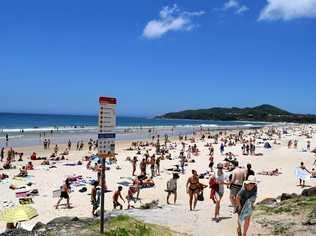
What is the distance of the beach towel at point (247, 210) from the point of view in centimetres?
884

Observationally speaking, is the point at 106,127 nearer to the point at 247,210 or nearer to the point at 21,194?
the point at 247,210

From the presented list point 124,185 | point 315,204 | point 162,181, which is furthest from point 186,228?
point 162,181

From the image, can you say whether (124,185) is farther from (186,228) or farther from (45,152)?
(45,152)

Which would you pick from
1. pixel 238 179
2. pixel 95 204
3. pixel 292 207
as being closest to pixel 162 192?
pixel 95 204

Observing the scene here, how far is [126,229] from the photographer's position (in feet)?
28.3

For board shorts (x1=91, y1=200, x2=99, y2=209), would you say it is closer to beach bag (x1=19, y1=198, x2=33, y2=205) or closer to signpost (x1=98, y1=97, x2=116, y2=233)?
beach bag (x1=19, y1=198, x2=33, y2=205)

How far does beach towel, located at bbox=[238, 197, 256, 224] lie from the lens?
29.0 feet

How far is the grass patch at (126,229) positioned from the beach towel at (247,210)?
1571mm

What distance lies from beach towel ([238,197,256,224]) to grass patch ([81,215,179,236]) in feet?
5.15

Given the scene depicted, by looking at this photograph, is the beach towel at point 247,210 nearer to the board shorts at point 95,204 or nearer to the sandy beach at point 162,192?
the sandy beach at point 162,192

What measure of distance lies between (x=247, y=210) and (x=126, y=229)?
8.02 feet

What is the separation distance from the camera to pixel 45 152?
132ft

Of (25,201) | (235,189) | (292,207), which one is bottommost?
(25,201)

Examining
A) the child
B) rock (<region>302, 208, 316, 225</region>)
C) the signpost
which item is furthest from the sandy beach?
the signpost
